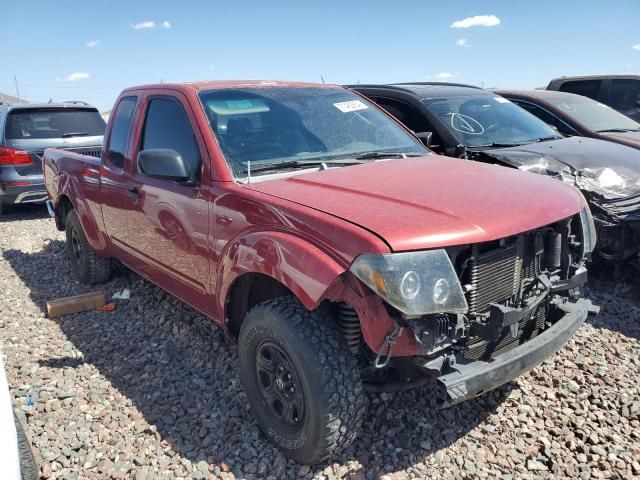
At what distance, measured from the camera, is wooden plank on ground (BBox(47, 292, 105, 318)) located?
444cm

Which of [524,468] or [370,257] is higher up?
[370,257]

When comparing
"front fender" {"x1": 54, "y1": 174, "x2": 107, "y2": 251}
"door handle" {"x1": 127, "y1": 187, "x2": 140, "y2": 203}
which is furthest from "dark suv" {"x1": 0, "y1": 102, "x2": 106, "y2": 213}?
"door handle" {"x1": 127, "y1": 187, "x2": 140, "y2": 203}

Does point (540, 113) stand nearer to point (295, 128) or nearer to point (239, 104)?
point (295, 128)

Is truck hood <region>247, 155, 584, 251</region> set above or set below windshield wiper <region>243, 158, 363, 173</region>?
below

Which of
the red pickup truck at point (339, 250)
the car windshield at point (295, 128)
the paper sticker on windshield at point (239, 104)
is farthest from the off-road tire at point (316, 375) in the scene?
the paper sticker on windshield at point (239, 104)

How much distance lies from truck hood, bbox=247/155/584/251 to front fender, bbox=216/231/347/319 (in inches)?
8.3

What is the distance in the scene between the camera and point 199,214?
10.00ft

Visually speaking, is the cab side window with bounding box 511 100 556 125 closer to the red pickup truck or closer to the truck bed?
the red pickup truck

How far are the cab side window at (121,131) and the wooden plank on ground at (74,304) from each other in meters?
1.27

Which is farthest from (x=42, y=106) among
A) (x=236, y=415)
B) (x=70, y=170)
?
(x=236, y=415)

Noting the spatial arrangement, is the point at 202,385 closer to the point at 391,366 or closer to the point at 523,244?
the point at 391,366

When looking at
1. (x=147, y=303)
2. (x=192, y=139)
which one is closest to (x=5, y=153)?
(x=147, y=303)

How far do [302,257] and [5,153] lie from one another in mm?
7400

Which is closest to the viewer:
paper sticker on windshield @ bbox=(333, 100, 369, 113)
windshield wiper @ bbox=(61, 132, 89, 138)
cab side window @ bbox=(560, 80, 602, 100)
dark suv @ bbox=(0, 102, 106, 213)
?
paper sticker on windshield @ bbox=(333, 100, 369, 113)
